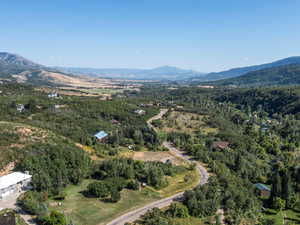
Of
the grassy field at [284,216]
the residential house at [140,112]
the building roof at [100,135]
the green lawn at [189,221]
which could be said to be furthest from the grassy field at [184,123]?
the green lawn at [189,221]

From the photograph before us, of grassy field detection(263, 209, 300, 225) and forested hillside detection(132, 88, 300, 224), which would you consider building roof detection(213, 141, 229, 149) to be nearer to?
forested hillside detection(132, 88, 300, 224)

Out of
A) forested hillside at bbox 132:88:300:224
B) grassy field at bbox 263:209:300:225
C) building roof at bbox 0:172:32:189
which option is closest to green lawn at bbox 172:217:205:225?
forested hillside at bbox 132:88:300:224

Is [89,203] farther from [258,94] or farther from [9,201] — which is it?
[258,94]

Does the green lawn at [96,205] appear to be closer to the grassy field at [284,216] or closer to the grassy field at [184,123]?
the grassy field at [284,216]

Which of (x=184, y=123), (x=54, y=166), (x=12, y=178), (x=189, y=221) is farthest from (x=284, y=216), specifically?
(x=184, y=123)

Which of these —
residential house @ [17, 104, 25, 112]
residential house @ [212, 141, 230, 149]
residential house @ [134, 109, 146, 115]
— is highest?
residential house @ [17, 104, 25, 112]

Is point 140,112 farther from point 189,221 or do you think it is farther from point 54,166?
point 189,221
